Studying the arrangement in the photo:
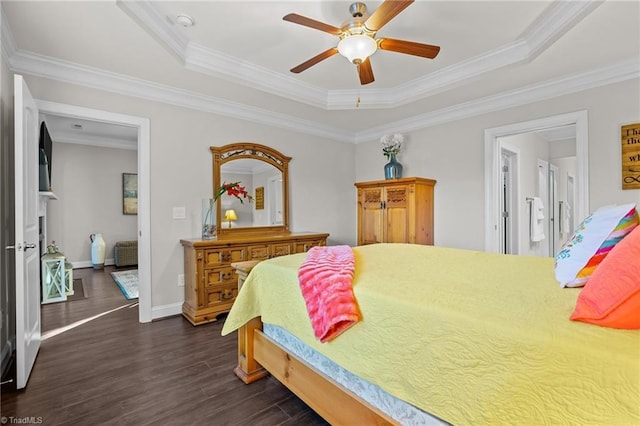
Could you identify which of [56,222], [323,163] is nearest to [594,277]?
[323,163]

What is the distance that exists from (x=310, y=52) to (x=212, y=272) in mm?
2276

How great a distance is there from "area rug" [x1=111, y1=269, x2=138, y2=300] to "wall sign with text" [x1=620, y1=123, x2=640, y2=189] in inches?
209

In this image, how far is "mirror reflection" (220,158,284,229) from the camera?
3705 millimetres

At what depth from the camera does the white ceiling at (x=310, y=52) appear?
213 centimetres

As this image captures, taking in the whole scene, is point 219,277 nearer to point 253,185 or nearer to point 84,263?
point 253,185

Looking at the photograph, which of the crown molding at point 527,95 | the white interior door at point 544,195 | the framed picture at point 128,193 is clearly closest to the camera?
the crown molding at point 527,95

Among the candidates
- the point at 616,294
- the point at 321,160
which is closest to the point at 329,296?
the point at 616,294

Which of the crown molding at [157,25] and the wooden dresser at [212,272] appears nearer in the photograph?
the crown molding at [157,25]

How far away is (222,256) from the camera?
10.6 feet

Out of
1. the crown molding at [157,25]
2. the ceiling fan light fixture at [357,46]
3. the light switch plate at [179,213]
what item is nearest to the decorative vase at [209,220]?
the light switch plate at [179,213]

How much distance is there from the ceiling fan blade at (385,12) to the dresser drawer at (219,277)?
8.31 ft

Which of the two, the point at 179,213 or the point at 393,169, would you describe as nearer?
the point at 179,213

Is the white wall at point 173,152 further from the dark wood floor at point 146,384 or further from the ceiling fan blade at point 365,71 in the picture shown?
the ceiling fan blade at point 365,71

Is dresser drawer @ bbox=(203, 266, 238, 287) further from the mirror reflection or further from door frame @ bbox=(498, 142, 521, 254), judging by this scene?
door frame @ bbox=(498, 142, 521, 254)
